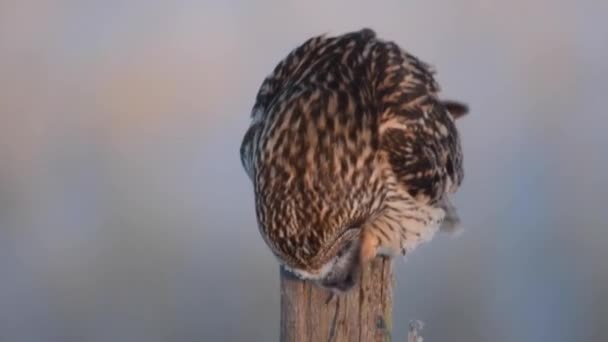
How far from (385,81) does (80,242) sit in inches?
71.8

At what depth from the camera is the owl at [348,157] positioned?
207 centimetres

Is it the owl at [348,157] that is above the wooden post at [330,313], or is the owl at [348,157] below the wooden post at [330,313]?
above

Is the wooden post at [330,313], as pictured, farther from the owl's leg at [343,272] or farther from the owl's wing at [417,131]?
the owl's wing at [417,131]

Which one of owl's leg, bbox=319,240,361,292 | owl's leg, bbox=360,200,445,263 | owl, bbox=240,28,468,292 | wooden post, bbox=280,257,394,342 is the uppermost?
owl, bbox=240,28,468,292

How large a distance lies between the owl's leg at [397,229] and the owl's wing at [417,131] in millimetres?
39

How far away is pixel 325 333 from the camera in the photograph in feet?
7.17

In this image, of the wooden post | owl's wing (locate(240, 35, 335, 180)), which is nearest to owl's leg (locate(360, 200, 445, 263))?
the wooden post

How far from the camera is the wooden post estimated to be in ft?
7.15

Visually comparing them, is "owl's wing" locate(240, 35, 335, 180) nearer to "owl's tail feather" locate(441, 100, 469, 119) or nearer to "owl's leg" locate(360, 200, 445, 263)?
"owl's leg" locate(360, 200, 445, 263)

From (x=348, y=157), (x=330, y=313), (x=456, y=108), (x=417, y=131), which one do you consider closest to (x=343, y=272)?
(x=330, y=313)

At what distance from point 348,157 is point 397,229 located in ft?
1.25

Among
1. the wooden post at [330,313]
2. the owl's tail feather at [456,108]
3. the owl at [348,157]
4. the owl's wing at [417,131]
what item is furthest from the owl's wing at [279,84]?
the owl's tail feather at [456,108]

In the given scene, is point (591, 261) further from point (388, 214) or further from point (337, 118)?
point (337, 118)

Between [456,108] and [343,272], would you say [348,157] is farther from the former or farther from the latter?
[456,108]
